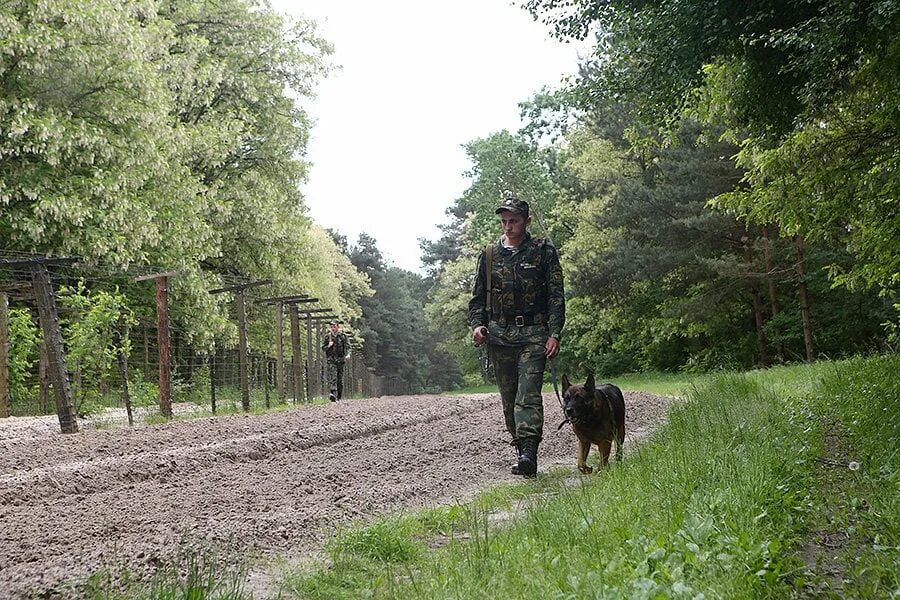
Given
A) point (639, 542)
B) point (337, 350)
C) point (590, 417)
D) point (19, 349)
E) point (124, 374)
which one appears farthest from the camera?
point (337, 350)

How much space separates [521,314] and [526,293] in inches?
7.8

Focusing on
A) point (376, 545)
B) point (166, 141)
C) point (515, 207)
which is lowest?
point (376, 545)

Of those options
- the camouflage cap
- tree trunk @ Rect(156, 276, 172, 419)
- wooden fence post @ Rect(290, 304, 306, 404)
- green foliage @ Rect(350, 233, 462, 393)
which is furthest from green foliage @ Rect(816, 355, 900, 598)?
green foliage @ Rect(350, 233, 462, 393)

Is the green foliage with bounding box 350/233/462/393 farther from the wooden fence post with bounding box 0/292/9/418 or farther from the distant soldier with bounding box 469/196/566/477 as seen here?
the distant soldier with bounding box 469/196/566/477

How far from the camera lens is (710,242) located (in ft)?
110

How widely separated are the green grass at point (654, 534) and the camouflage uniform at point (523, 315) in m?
0.96

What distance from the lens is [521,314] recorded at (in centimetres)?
803

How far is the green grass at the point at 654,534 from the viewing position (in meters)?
3.39

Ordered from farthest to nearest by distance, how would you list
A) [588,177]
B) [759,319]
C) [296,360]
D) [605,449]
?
[588,177] < [759,319] < [296,360] < [605,449]

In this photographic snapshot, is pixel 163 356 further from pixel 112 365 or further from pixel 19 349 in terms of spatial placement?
pixel 19 349

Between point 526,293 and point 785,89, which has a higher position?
point 785,89

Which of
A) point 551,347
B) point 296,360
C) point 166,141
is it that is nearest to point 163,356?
point 296,360

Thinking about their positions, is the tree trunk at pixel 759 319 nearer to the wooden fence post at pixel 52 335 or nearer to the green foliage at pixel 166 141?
the green foliage at pixel 166 141

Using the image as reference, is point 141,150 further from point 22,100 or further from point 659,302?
point 659,302
